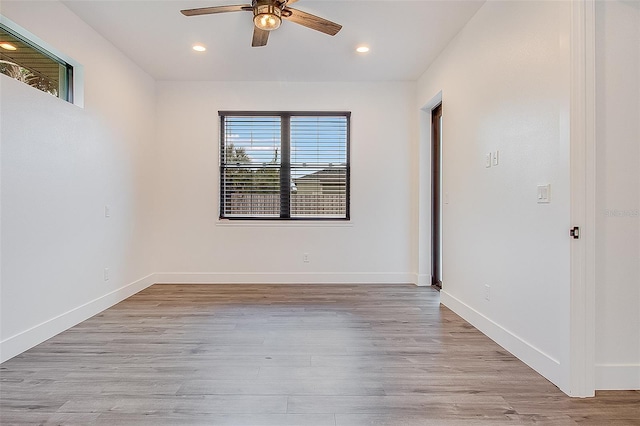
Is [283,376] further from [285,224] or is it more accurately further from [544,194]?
[285,224]

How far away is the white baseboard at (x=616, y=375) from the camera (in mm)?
1866

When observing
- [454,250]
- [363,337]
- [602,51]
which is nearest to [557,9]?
[602,51]

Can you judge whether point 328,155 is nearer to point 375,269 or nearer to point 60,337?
point 375,269

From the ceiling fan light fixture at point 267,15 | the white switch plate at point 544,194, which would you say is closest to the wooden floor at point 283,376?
the white switch plate at point 544,194

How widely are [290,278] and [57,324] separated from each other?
2.51 metres

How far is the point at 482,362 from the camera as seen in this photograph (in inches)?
87.1

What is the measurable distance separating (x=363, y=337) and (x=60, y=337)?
2.43m

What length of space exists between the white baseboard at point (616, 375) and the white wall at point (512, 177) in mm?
210

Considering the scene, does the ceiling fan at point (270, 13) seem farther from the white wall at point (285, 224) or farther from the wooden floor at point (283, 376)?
the wooden floor at point (283, 376)

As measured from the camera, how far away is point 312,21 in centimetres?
252

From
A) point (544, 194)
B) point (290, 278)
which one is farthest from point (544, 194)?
point (290, 278)

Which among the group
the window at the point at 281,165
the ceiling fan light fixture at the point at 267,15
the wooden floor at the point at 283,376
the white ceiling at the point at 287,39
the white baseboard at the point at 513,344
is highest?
the white ceiling at the point at 287,39

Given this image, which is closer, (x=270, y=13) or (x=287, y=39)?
(x=270, y=13)

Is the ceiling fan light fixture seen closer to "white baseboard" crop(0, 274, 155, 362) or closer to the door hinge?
the door hinge
